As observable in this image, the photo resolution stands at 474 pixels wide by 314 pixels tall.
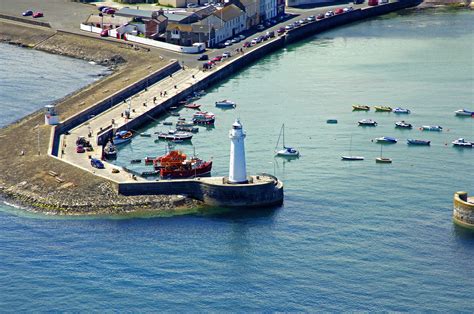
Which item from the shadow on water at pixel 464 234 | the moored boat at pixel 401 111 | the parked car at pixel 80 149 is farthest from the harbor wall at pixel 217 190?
the moored boat at pixel 401 111

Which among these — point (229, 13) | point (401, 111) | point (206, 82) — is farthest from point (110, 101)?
point (229, 13)

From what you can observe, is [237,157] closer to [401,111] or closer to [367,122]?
[367,122]

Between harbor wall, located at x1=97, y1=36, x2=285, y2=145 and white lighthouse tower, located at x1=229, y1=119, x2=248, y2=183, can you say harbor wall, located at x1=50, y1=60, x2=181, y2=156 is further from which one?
white lighthouse tower, located at x1=229, y1=119, x2=248, y2=183

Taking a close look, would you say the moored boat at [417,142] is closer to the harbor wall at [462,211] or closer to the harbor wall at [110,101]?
the harbor wall at [462,211]

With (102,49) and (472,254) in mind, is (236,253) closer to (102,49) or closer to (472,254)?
(472,254)

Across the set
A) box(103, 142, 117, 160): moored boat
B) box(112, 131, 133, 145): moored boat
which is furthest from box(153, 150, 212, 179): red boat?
box(112, 131, 133, 145): moored boat

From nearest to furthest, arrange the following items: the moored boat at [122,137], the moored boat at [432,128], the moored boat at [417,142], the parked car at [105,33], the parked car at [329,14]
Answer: the moored boat at [417,142] → the moored boat at [122,137] → the moored boat at [432,128] → the parked car at [105,33] → the parked car at [329,14]
